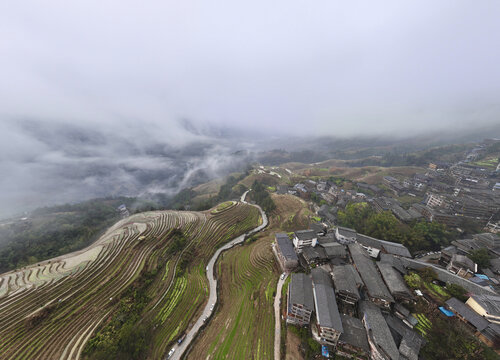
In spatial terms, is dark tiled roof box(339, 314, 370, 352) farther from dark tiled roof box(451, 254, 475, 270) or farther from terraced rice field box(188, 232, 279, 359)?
dark tiled roof box(451, 254, 475, 270)

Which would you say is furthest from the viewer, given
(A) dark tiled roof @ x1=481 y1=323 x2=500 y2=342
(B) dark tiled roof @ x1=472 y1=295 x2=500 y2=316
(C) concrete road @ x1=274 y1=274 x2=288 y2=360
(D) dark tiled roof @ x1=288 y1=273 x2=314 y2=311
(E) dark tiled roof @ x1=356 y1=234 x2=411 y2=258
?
(E) dark tiled roof @ x1=356 y1=234 x2=411 y2=258

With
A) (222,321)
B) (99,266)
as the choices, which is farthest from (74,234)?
(222,321)

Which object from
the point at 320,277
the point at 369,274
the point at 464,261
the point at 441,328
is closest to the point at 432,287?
the point at 441,328

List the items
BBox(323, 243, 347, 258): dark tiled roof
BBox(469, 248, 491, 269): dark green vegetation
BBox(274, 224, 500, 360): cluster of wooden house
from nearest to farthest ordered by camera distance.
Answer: BBox(274, 224, 500, 360): cluster of wooden house → BBox(469, 248, 491, 269): dark green vegetation → BBox(323, 243, 347, 258): dark tiled roof

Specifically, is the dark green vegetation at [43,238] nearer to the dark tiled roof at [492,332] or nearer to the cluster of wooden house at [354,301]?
the cluster of wooden house at [354,301]

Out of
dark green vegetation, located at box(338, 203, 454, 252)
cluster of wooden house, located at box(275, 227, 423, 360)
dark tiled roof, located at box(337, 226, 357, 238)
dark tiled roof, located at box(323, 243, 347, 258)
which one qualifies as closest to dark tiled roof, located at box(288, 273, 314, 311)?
cluster of wooden house, located at box(275, 227, 423, 360)

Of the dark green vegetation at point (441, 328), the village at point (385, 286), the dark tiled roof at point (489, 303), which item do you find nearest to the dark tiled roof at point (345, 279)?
the village at point (385, 286)
